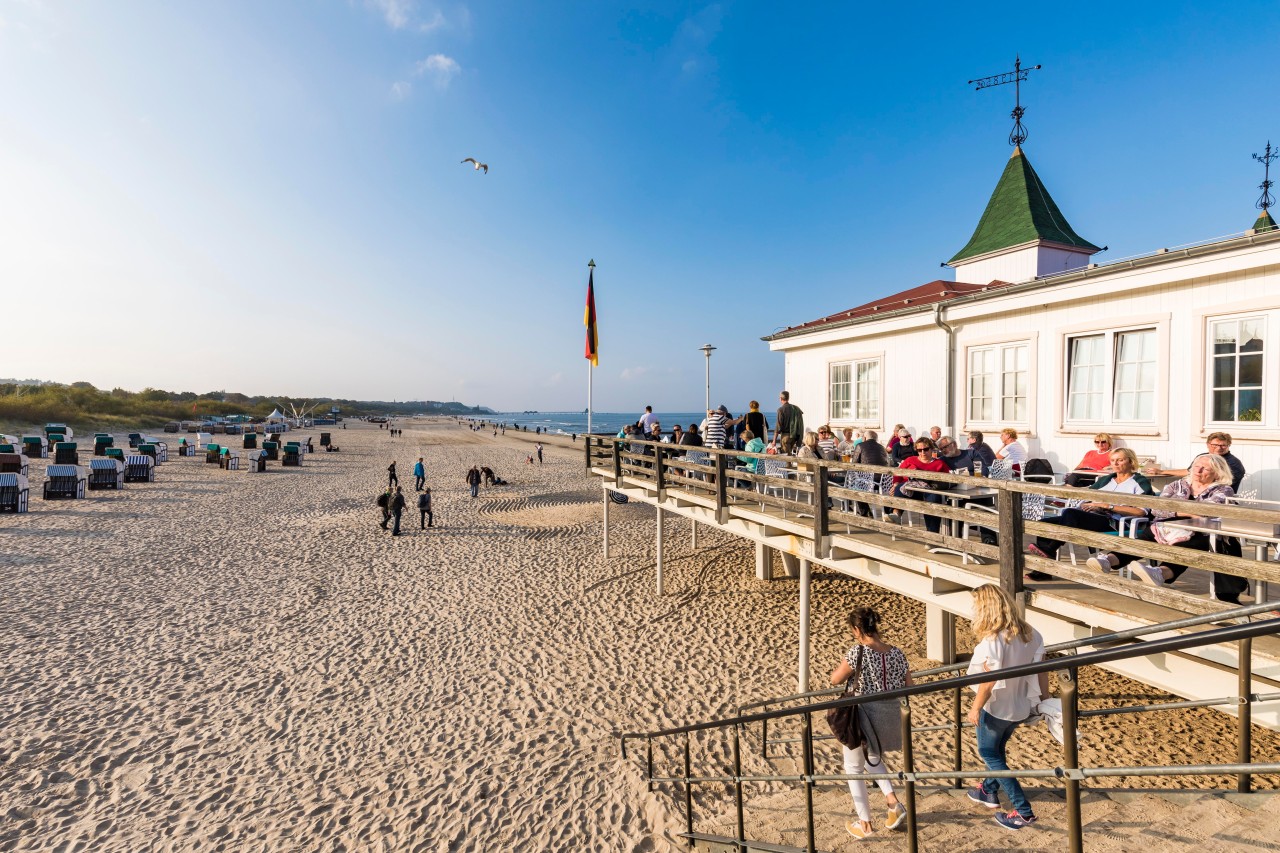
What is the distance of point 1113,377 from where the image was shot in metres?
7.72

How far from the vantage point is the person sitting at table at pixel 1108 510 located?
490cm

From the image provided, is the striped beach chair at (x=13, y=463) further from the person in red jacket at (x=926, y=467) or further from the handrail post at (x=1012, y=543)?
the handrail post at (x=1012, y=543)

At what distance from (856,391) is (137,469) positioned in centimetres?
2969

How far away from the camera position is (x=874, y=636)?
4406mm

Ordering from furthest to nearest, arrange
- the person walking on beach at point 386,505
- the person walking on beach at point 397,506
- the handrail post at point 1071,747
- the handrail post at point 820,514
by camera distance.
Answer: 1. the person walking on beach at point 386,505
2. the person walking on beach at point 397,506
3. the handrail post at point 820,514
4. the handrail post at point 1071,747

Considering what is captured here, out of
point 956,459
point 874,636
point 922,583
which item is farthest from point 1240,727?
point 956,459

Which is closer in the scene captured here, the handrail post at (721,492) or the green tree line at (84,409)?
the handrail post at (721,492)

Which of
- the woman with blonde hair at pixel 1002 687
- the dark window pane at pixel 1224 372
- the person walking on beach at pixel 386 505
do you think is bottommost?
the person walking on beach at pixel 386 505

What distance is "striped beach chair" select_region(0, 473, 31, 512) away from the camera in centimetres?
1822

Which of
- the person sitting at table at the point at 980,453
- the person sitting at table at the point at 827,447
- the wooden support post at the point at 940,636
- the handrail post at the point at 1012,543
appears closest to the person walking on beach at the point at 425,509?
the person sitting at table at the point at 827,447

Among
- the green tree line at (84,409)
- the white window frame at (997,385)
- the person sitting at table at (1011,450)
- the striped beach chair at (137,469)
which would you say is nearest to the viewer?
the person sitting at table at (1011,450)

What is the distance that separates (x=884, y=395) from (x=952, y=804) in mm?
7575

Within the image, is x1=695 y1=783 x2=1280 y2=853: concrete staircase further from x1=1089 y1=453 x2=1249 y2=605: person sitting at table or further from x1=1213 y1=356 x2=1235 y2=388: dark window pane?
x1=1213 y1=356 x2=1235 y2=388: dark window pane

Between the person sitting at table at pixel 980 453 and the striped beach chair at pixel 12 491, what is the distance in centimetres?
2678
